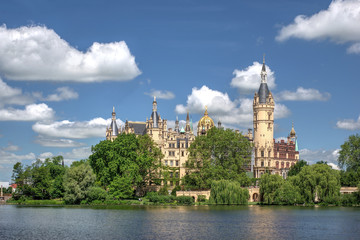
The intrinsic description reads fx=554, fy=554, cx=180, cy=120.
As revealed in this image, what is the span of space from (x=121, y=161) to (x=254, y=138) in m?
57.4

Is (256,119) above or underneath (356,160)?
above

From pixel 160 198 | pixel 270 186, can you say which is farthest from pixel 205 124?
pixel 270 186

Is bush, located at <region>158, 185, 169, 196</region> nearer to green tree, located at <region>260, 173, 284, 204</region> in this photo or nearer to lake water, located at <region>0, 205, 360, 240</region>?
green tree, located at <region>260, 173, 284, 204</region>

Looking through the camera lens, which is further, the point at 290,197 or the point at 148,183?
the point at 148,183

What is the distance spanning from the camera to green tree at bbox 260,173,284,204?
318ft

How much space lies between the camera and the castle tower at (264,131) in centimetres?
14700

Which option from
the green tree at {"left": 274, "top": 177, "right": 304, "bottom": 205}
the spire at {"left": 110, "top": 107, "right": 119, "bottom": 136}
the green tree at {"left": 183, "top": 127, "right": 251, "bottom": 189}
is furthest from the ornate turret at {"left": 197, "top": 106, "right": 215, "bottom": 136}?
the green tree at {"left": 274, "top": 177, "right": 304, "bottom": 205}

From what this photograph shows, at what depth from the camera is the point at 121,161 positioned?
332 feet

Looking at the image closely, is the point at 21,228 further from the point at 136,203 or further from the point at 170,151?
the point at 170,151

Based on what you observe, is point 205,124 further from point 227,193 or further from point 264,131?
point 227,193

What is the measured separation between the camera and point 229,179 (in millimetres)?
107812

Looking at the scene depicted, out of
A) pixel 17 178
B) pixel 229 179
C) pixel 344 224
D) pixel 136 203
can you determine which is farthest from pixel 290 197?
pixel 17 178

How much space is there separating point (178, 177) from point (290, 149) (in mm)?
53053

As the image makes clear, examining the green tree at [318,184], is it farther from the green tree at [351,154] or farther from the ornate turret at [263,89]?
the ornate turret at [263,89]
